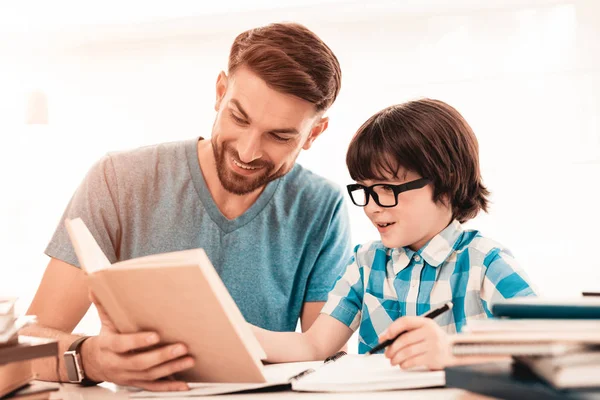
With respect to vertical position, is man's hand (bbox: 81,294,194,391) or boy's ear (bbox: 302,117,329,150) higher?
boy's ear (bbox: 302,117,329,150)

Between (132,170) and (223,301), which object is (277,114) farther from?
(223,301)

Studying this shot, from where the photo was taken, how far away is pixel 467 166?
68.0 inches

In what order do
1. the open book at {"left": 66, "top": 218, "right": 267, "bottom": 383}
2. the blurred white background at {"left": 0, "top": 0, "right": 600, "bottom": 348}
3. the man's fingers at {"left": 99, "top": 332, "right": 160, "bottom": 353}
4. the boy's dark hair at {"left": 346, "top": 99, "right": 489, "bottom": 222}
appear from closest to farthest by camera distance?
the open book at {"left": 66, "top": 218, "right": 267, "bottom": 383} → the man's fingers at {"left": 99, "top": 332, "right": 160, "bottom": 353} → the boy's dark hair at {"left": 346, "top": 99, "right": 489, "bottom": 222} → the blurred white background at {"left": 0, "top": 0, "right": 600, "bottom": 348}

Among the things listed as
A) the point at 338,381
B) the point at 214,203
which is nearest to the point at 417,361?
the point at 338,381

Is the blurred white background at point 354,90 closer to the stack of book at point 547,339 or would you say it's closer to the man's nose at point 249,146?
the man's nose at point 249,146

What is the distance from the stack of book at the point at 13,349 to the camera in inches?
35.1

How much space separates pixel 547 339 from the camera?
2.34 ft

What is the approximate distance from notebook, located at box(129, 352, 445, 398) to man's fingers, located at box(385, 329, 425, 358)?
0.11 feet

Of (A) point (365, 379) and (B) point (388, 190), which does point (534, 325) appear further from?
(B) point (388, 190)

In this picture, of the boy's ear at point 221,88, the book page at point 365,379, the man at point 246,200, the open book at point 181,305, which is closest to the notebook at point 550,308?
the book page at point 365,379

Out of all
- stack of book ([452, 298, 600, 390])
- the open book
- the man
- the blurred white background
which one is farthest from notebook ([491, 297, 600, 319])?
the blurred white background

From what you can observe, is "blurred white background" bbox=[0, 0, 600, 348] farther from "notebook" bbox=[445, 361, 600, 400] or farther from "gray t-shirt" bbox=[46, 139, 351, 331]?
"notebook" bbox=[445, 361, 600, 400]

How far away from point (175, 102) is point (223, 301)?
471 cm

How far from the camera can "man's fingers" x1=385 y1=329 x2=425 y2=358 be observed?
108 centimetres
